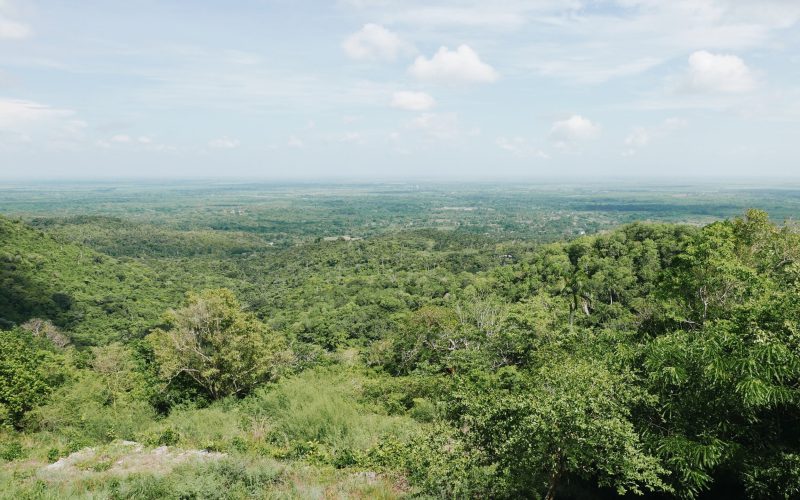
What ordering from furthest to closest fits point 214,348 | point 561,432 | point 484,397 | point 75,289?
1. point 75,289
2. point 214,348
3. point 484,397
4. point 561,432

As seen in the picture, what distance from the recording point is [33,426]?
17438mm

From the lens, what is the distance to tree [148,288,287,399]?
20750 millimetres

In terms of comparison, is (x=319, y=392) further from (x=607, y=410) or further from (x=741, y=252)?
(x=741, y=252)

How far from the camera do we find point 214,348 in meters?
21.3

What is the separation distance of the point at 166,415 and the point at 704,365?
69.1 ft

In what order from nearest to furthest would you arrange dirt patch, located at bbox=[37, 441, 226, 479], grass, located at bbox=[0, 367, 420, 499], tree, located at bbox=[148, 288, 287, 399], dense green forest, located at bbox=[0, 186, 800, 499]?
dense green forest, located at bbox=[0, 186, 800, 499] → grass, located at bbox=[0, 367, 420, 499] → dirt patch, located at bbox=[37, 441, 226, 479] → tree, located at bbox=[148, 288, 287, 399]

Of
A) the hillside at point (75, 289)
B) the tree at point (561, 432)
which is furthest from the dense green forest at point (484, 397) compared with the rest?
the hillside at point (75, 289)

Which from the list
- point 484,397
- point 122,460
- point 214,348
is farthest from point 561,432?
point 214,348

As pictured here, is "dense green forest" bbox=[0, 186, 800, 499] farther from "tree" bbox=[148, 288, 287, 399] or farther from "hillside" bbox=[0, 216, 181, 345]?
"hillside" bbox=[0, 216, 181, 345]

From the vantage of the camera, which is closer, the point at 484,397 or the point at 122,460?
the point at 484,397

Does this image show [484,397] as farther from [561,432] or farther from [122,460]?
[122,460]

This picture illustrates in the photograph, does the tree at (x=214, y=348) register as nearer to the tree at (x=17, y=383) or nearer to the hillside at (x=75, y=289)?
the tree at (x=17, y=383)

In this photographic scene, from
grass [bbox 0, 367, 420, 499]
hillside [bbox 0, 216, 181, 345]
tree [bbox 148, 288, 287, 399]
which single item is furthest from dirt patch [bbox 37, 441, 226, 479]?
hillside [bbox 0, 216, 181, 345]

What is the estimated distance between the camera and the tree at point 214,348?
20.8 meters
